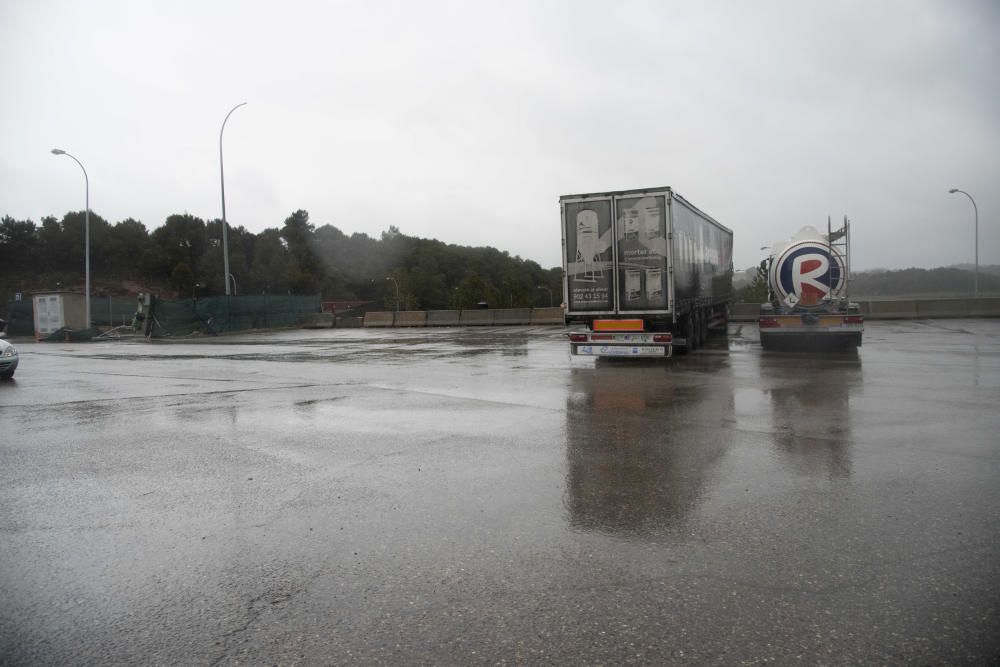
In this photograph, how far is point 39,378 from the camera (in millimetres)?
14680

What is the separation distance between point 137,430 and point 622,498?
19.7 feet

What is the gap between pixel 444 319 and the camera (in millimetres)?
39656

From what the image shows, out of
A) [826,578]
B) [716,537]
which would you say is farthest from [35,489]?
[826,578]

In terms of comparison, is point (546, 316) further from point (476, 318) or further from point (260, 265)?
point (260, 265)

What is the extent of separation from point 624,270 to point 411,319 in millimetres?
26721

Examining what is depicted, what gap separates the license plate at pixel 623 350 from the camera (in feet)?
47.6

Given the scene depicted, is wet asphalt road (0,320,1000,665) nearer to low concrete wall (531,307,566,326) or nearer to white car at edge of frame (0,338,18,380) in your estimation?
white car at edge of frame (0,338,18,380)

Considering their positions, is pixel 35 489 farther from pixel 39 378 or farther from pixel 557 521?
pixel 39 378

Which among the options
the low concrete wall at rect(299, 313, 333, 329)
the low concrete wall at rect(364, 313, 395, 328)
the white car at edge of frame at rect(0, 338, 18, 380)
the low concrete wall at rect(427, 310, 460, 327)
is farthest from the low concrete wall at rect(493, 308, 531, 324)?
the white car at edge of frame at rect(0, 338, 18, 380)

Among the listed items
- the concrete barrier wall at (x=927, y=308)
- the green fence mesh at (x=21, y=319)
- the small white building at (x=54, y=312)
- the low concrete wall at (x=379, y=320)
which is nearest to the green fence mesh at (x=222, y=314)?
the low concrete wall at (x=379, y=320)

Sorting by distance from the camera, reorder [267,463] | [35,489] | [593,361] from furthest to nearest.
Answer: [593,361]
[267,463]
[35,489]

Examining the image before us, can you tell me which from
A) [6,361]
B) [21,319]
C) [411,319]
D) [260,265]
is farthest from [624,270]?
[260,265]

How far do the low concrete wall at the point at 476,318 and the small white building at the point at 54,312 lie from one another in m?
20.2

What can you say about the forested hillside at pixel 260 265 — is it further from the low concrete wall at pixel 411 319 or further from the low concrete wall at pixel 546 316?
the low concrete wall at pixel 546 316
